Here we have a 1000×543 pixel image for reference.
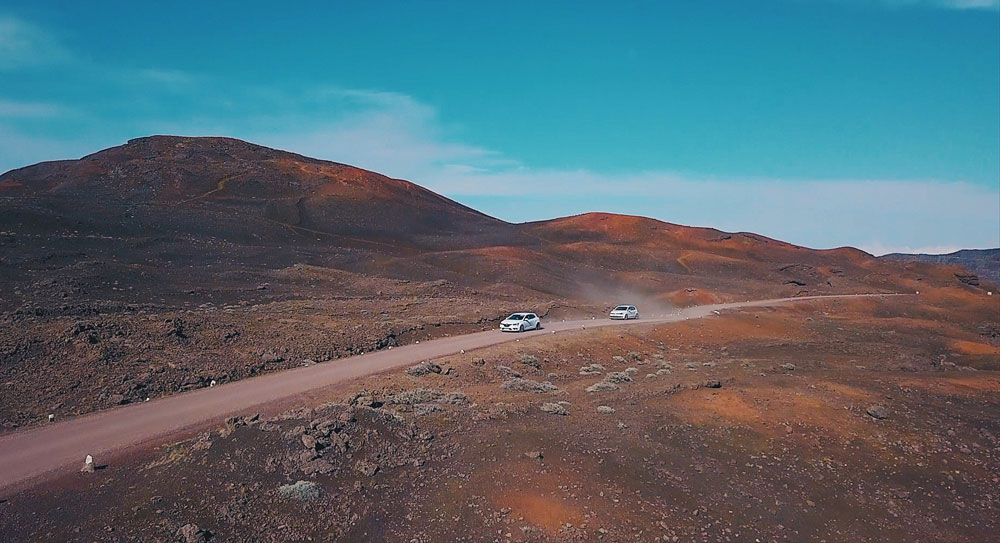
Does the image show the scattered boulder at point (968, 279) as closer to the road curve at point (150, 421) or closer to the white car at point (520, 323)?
the white car at point (520, 323)

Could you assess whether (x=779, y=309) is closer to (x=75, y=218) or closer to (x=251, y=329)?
(x=251, y=329)

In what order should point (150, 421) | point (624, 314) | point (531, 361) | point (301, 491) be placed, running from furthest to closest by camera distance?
point (624, 314) < point (531, 361) < point (150, 421) < point (301, 491)

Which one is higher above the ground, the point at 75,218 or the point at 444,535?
the point at 75,218

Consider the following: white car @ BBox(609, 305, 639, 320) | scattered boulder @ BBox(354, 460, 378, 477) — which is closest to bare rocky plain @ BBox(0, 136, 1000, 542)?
scattered boulder @ BBox(354, 460, 378, 477)

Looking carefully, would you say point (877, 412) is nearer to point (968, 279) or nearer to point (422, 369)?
point (422, 369)

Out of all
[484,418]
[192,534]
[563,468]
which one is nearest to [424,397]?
[484,418]

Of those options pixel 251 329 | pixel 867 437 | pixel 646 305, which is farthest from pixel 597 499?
pixel 646 305

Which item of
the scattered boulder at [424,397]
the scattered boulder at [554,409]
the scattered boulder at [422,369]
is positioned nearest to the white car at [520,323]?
the scattered boulder at [422,369]
